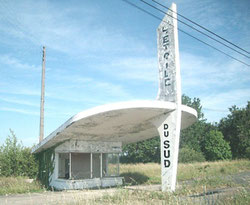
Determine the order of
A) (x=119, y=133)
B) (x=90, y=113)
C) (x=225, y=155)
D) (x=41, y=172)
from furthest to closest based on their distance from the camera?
(x=225, y=155) < (x=41, y=172) < (x=119, y=133) < (x=90, y=113)

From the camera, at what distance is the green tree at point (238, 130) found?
43.3 metres

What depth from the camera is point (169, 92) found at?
12.3 m

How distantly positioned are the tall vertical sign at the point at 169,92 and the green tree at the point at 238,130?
34533 millimetres

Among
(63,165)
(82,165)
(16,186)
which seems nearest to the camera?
(16,186)

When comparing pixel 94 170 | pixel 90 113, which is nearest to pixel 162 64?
pixel 90 113

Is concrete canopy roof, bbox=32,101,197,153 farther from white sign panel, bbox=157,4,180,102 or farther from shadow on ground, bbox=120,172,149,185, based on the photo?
shadow on ground, bbox=120,172,149,185

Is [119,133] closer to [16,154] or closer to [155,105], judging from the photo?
[155,105]

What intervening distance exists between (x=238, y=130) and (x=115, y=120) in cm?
3799

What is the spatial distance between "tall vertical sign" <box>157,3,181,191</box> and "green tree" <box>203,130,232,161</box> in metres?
33.9

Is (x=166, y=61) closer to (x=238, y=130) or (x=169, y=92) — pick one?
(x=169, y=92)

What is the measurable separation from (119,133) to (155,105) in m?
4.98

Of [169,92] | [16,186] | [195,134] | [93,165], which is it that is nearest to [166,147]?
[169,92]

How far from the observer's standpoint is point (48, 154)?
17.3 m

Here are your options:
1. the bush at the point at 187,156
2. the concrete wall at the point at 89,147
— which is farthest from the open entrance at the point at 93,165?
the bush at the point at 187,156
